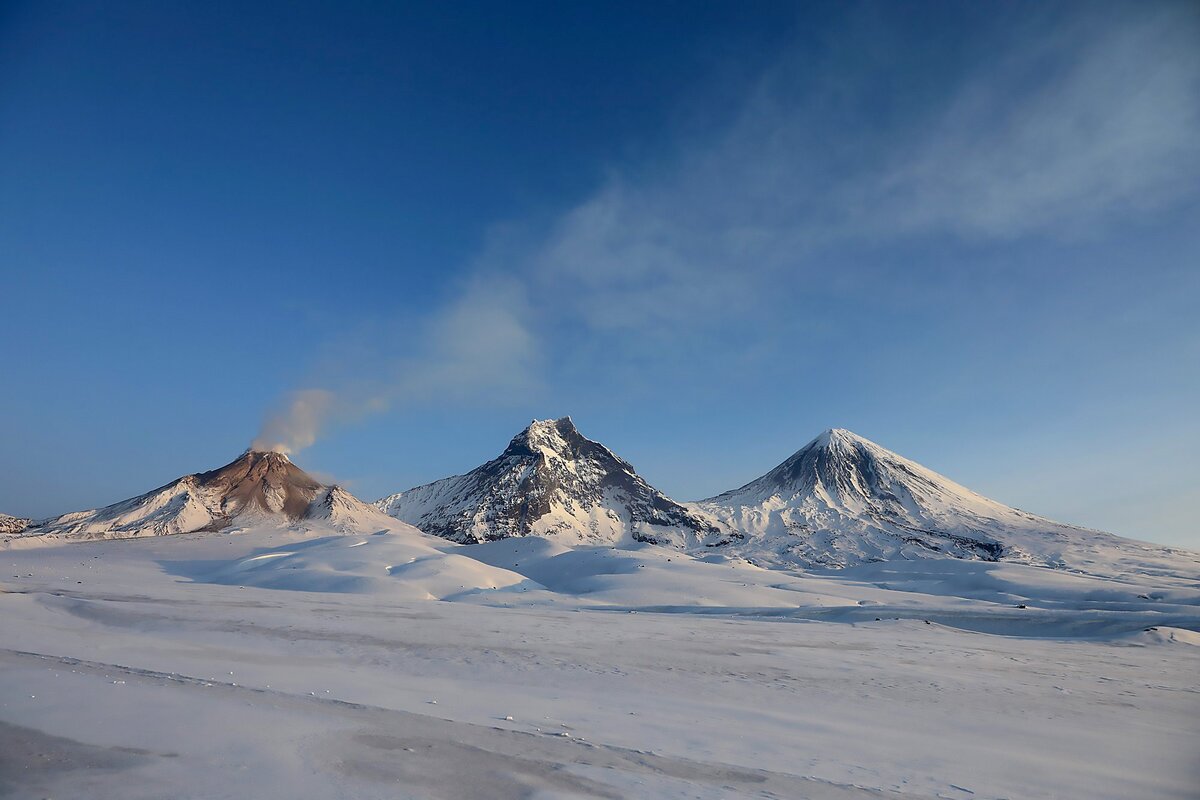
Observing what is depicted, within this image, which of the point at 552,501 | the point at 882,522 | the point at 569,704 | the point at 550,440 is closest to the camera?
the point at 569,704

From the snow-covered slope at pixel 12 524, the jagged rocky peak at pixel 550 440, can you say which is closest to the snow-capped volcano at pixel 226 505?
the snow-covered slope at pixel 12 524

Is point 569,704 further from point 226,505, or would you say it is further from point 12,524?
point 12,524

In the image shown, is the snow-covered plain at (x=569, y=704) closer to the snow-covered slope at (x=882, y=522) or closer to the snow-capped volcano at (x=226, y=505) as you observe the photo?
the snow-capped volcano at (x=226, y=505)

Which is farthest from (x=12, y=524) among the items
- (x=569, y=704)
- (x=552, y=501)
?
(x=569, y=704)

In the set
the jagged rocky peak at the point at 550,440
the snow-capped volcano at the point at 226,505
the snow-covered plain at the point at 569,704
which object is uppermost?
the jagged rocky peak at the point at 550,440

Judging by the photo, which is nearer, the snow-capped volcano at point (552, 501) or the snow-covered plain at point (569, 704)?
the snow-covered plain at point (569, 704)

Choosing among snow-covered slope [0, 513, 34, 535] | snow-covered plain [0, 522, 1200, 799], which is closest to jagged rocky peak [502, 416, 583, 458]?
snow-covered slope [0, 513, 34, 535]

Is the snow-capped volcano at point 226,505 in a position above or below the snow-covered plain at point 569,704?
above

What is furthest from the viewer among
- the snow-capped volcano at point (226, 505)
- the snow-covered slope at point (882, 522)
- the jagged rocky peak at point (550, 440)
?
the jagged rocky peak at point (550, 440)
